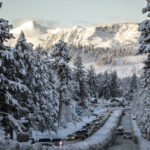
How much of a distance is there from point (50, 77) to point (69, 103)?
18.8 ft

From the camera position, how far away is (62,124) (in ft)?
160

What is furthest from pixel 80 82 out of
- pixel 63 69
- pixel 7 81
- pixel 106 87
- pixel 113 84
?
pixel 106 87

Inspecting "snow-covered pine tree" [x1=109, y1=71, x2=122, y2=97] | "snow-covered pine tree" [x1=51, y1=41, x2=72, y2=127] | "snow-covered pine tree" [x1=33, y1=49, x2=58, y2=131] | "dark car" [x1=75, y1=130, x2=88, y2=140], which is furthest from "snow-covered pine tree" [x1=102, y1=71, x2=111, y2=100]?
"snow-covered pine tree" [x1=33, y1=49, x2=58, y2=131]

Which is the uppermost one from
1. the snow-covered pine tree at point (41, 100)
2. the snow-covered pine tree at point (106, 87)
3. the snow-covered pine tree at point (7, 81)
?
the snow-covered pine tree at point (7, 81)

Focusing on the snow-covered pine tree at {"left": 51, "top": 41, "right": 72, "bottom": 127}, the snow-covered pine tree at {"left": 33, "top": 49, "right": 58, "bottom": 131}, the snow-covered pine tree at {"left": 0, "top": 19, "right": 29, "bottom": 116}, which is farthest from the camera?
the snow-covered pine tree at {"left": 51, "top": 41, "right": 72, "bottom": 127}

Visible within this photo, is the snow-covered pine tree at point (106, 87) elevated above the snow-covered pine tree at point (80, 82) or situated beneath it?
situated beneath

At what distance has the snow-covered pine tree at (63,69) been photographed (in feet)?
144

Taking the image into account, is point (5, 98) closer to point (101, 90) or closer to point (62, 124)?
point (62, 124)

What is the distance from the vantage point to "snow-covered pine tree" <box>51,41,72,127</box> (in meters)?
44.0

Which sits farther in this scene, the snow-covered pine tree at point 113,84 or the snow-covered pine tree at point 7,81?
the snow-covered pine tree at point 113,84

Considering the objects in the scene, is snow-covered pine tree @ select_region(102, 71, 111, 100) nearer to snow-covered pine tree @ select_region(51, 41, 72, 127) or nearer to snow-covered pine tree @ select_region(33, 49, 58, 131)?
snow-covered pine tree @ select_region(51, 41, 72, 127)

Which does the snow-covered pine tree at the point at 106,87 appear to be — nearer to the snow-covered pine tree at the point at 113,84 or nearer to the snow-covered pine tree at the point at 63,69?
the snow-covered pine tree at the point at 113,84

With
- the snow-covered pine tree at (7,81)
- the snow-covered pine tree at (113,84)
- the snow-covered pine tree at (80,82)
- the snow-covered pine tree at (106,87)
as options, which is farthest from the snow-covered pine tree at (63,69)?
the snow-covered pine tree at (106,87)

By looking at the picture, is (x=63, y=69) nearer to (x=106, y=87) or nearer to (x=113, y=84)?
(x=113, y=84)
